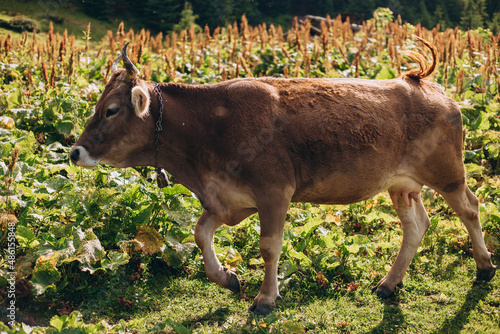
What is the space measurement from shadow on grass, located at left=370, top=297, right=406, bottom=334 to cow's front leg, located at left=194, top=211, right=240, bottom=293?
1.55m

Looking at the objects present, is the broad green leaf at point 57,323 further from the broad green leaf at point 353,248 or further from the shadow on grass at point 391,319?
the broad green leaf at point 353,248

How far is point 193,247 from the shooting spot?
21.1 ft

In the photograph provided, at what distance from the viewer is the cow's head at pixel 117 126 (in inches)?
208

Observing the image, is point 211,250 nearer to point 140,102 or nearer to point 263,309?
point 263,309

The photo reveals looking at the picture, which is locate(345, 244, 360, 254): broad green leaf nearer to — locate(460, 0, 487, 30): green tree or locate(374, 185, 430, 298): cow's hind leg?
locate(374, 185, 430, 298): cow's hind leg

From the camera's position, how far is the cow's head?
5.28 metres

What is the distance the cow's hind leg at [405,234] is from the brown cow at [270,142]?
0.39m

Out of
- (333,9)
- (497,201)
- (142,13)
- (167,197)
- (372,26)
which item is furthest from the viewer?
(333,9)

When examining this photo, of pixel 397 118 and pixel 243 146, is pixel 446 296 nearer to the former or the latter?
pixel 397 118

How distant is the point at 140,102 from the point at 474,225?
3.97m

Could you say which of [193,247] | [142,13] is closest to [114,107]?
[193,247]

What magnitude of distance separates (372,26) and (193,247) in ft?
47.1

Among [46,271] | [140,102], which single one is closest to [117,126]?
[140,102]

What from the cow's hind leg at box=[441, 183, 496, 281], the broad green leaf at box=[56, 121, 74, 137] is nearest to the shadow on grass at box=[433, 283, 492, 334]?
the cow's hind leg at box=[441, 183, 496, 281]
